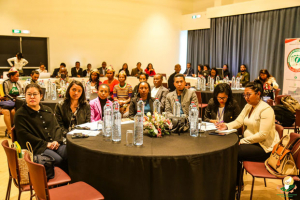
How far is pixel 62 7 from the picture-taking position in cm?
1267

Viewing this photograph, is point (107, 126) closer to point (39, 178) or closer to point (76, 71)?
point (39, 178)

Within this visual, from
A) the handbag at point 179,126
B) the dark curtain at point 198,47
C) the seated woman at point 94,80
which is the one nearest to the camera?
the handbag at point 179,126

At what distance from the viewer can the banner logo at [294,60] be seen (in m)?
8.54

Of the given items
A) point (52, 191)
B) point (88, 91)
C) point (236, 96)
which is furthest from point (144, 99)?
point (236, 96)

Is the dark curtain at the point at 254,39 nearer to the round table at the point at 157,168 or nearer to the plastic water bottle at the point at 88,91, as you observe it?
the plastic water bottle at the point at 88,91

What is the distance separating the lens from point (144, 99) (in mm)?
4777

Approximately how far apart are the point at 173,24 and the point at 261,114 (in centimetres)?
1266

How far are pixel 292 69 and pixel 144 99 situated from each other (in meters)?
5.87

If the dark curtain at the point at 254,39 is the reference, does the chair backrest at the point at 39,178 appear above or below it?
below

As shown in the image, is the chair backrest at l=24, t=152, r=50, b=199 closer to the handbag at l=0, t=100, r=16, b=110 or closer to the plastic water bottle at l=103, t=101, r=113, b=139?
the plastic water bottle at l=103, t=101, r=113, b=139

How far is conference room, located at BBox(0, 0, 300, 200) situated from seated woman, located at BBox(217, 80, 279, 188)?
1 centimetres

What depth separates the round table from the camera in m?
2.54

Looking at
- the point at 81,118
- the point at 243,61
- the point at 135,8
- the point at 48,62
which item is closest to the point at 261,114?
the point at 81,118

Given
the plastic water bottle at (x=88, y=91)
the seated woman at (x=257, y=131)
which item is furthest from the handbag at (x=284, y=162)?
the plastic water bottle at (x=88, y=91)
